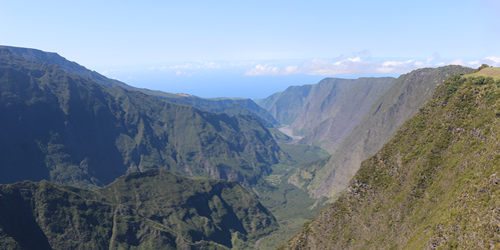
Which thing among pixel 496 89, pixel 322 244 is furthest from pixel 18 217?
pixel 496 89

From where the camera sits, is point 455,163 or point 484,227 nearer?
point 484,227

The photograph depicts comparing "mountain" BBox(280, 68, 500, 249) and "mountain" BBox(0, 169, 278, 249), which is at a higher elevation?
"mountain" BBox(280, 68, 500, 249)

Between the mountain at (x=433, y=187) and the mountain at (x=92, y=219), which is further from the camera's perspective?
the mountain at (x=92, y=219)

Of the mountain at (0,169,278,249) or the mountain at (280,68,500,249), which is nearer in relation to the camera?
the mountain at (280,68,500,249)

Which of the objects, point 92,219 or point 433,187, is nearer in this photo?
point 433,187

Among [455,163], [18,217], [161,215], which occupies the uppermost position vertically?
[455,163]

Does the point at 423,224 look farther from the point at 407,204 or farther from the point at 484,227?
the point at 484,227

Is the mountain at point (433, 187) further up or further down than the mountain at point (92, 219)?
further up

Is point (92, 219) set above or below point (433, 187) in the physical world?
below
